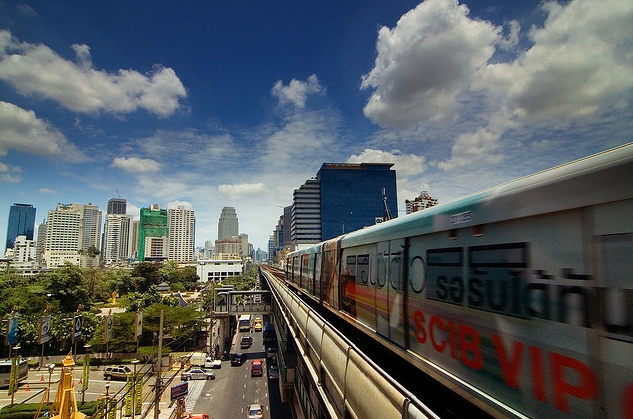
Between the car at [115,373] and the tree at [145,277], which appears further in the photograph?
the tree at [145,277]

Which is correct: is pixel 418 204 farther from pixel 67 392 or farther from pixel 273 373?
pixel 67 392

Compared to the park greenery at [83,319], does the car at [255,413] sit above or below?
below

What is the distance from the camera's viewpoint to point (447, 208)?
543 cm

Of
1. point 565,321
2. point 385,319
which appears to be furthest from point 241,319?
point 565,321

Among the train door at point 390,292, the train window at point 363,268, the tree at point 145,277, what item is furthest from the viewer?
the tree at point 145,277

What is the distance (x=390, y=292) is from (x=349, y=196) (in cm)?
14153

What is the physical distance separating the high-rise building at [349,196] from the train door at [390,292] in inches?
5382

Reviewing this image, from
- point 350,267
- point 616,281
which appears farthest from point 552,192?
point 350,267

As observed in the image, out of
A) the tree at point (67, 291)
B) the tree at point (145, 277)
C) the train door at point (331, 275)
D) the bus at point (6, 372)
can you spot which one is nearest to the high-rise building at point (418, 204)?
the train door at point (331, 275)

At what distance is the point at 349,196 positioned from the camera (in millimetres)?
148125

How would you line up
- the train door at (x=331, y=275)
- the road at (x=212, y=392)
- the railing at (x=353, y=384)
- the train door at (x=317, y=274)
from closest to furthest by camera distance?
the railing at (x=353, y=384)
the train door at (x=331, y=275)
the train door at (x=317, y=274)
the road at (x=212, y=392)

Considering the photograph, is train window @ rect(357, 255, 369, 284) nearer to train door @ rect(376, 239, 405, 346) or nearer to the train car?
train door @ rect(376, 239, 405, 346)

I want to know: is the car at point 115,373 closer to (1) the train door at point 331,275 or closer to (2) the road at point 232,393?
(2) the road at point 232,393

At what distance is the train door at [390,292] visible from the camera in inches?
268
